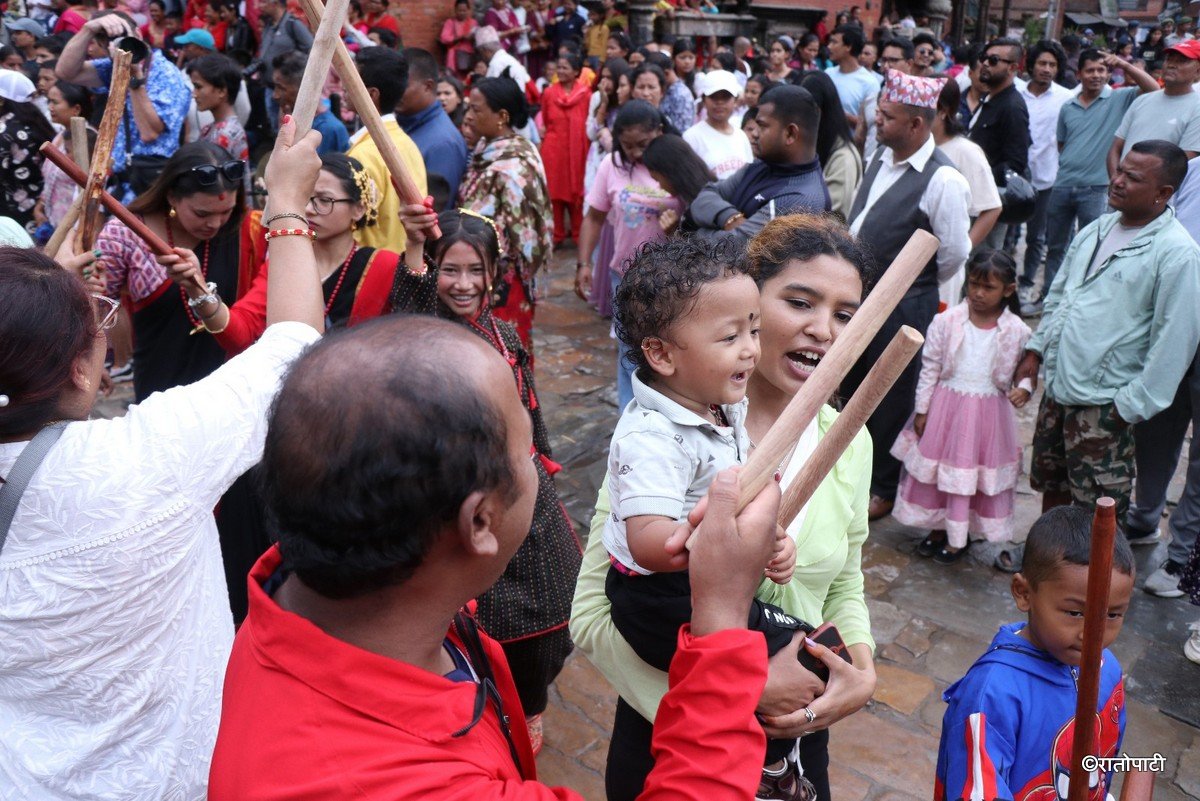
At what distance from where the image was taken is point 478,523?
1121mm

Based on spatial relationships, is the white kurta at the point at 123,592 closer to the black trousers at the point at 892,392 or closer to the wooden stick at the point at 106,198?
the wooden stick at the point at 106,198

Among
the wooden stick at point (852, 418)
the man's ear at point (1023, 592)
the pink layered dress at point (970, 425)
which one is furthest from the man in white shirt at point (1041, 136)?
the wooden stick at point (852, 418)

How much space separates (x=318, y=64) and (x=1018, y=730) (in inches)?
82.0

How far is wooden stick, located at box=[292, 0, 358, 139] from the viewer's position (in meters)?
1.98

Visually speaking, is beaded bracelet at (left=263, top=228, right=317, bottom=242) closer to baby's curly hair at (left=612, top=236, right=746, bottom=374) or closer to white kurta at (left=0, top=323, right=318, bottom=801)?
white kurta at (left=0, top=323, right=318, bottom=801)

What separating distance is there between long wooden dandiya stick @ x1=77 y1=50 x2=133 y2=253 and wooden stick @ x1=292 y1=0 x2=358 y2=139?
517 mm

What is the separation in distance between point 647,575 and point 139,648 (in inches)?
36.0

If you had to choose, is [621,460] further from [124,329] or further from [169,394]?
[124,329]

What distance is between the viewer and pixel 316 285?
1.92m

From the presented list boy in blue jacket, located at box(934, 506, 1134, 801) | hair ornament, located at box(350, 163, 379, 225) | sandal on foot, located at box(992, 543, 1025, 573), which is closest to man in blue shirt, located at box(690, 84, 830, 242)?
hair ornament, located at box(350, 163, 379, 225)

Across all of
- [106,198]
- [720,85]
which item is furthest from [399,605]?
[720,85]

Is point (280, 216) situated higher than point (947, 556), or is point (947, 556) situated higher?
point (280, 216)

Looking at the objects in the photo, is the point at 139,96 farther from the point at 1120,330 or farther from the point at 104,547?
the point at 1120,330

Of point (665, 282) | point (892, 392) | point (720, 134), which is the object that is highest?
point (665, 282)
